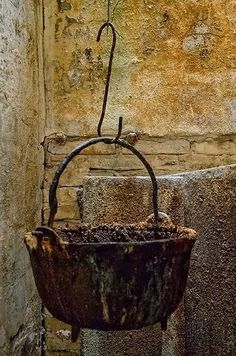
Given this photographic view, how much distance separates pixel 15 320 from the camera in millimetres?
2443

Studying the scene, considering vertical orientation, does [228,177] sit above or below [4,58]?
below

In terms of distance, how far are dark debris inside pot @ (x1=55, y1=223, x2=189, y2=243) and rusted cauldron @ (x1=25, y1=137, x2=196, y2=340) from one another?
0.99 feet

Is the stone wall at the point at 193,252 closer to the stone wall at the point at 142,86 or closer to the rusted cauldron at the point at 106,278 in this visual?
the rusted cauldron at the point at 106,278

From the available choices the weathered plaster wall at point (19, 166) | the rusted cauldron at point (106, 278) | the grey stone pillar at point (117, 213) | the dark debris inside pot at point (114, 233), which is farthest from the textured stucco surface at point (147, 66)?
the rusted cauldron at point (106, 278)

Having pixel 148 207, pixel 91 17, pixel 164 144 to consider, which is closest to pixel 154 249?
pixel 148 207

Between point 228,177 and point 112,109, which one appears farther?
point 112,109

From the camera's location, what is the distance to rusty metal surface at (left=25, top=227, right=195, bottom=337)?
134 cm

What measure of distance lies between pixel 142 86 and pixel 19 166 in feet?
3.07

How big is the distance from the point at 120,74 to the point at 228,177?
139 cm

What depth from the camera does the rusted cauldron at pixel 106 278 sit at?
1338 millimetres

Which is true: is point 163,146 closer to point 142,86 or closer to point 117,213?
point 142,86

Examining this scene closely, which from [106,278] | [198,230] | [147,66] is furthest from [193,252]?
[147,66]

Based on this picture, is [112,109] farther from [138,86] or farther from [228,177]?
[228,177]

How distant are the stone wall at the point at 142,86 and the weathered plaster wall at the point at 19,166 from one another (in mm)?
140
